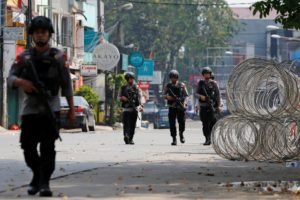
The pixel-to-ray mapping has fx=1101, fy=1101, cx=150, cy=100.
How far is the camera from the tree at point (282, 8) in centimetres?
1524

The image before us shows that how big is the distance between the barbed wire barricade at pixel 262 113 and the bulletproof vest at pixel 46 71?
6994 mm

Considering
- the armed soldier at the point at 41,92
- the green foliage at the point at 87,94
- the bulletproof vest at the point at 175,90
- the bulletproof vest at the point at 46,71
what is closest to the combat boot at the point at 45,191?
the armed soldier at the point at 41,92

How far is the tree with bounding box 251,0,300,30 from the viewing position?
1524 cm

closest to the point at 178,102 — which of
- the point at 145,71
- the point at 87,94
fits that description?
the point at 87,94

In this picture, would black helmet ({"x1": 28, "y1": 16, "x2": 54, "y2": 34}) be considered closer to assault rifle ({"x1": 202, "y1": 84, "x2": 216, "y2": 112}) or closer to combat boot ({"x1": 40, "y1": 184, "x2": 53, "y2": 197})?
combat boot ({"x1": 40, "y1": 184, "x2": 53, "y2": 197})

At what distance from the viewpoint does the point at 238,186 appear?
13.1m

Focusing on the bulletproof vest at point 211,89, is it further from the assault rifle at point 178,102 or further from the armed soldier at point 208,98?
the assault rifle at point 178,102

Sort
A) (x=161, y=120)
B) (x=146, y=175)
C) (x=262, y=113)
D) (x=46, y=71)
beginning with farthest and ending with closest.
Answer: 1. (x=161, y=120)
2. (x=262, y=113)
3. (x=146, y=175)
4. (x=46, y=71)

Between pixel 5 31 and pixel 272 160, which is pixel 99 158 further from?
pixel 5 31

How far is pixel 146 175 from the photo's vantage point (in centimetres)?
1514

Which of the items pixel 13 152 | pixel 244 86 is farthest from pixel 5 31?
pixel 244 86

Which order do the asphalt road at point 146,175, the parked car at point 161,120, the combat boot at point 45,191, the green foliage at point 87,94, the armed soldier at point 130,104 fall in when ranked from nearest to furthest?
the combat boot at point 45,191 < the asphalt road at point 146,175 < the armed soldier at point 130,104 < the green foliage at point 87,94 < the parked car at point 161,120

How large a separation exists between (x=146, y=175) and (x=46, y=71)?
4262 millimetres

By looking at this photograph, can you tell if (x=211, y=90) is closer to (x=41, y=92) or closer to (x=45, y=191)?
(x=45, y=191)
